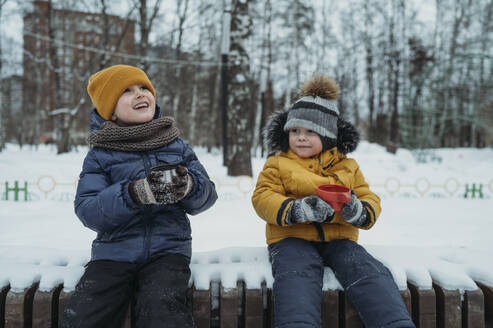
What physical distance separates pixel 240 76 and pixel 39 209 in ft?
15.8

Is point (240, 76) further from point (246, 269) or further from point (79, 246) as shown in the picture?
point (246, 269)

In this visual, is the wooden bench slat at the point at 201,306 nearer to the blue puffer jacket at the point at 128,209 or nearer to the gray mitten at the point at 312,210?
the blue puffer jacket at the point at 128,209

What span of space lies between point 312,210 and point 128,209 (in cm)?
94

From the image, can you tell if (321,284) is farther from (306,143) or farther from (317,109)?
(317,109)

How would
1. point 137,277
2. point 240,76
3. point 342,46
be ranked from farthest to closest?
point 342,46
point 240,76
point 137,277

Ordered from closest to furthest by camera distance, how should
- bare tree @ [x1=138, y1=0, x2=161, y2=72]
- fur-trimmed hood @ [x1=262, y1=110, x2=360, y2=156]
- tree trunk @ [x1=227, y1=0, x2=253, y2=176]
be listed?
fur-trimmed hood @ [x1=262, y1=110, x2=360, y2=156], tree trunk @ [x1=227, y1=0, x2=253, y2=176], bare tree @ [x1=138, y1=0, x2=161, y2=72]

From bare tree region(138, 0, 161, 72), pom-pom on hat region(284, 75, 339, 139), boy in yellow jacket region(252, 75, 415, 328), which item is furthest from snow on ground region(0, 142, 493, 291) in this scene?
bare tree region(138, 0, 161, 72)

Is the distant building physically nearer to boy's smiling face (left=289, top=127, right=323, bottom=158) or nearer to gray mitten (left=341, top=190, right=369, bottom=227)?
boy's smiling face (left=289, top=127, right=323, bottom=158)

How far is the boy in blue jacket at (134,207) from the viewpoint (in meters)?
1.48

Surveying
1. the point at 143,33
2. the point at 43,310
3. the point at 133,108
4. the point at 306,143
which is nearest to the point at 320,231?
the point at 306,143

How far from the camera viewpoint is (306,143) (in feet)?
7.13

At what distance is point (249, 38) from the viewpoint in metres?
7.93

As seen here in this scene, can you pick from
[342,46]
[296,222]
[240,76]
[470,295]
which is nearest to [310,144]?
[296,222]

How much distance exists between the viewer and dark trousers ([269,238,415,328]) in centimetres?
149
